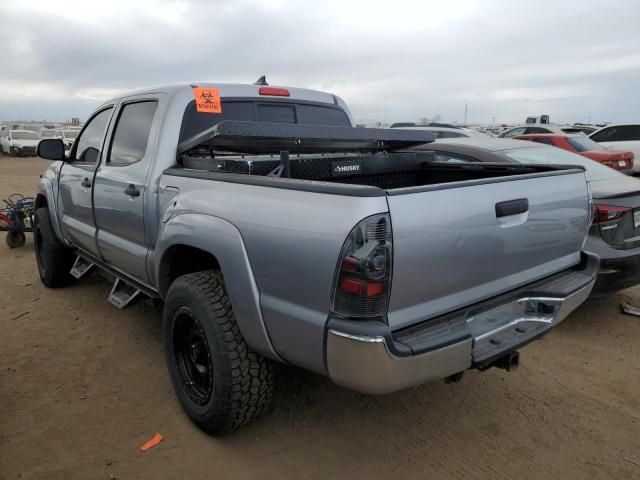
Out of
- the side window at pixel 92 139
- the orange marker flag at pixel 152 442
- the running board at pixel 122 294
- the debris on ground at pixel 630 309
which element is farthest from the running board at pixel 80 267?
the debris on ground at pixel 630 309

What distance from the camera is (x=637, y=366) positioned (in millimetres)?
3719

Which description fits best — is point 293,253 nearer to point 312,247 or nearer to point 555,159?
point 312,247

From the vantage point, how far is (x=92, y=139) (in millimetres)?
4461

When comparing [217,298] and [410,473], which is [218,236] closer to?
[217,298]

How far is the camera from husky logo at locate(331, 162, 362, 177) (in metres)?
3.32

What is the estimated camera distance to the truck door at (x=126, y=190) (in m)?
3.43

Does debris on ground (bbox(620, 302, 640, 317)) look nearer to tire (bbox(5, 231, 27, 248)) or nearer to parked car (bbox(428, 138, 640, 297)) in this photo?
parked car (bbox(428, 138, 640, 297))

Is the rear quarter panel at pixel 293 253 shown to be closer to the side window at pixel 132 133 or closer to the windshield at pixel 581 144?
the side window at pixel 132 133

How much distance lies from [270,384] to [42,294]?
147 inches

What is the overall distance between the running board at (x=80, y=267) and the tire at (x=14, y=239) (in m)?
3.08

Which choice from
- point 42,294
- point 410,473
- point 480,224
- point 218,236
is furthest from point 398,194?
point 42,294

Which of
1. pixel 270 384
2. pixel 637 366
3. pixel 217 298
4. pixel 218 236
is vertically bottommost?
pixel 637 366

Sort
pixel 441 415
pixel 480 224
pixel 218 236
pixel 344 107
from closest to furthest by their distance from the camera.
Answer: pixel 480 224, pixel 218 236, pixel 441 415, pixel 344 107

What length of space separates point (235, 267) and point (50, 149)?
2939mm
